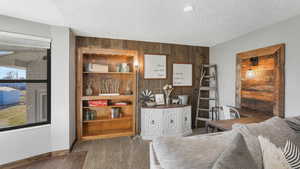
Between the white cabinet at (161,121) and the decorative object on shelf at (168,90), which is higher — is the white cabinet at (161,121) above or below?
below

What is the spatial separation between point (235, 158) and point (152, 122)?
2.39 m

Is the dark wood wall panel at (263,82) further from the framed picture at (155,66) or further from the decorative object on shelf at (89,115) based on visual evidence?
the decorative object on shelf at (89,115)

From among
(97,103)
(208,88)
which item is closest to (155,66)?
(208,88)

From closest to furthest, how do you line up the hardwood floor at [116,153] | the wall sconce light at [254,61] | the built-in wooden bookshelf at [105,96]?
1. the hardwood floor at [116,153]
2. the wall sconce light at [254,61]
3. the built-in wooden bookshelf at [105,96]

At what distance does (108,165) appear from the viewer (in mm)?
2156

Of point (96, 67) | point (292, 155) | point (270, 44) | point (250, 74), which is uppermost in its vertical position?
point (270, 44)

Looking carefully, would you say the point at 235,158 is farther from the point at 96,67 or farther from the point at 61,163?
the point at 96,67

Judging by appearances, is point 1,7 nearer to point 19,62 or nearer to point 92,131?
point 19,62

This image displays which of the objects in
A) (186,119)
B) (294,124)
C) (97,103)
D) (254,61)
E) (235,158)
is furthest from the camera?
(186,119)

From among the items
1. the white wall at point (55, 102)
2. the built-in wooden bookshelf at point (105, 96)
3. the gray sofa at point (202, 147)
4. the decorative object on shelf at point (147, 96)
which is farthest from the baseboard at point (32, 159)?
the gray sofa at point (202, 147)

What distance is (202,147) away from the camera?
0.97 metres

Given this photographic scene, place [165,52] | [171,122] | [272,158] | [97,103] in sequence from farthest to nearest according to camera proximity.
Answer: [165,52] → [171,122] → [97,103] → [272,158]

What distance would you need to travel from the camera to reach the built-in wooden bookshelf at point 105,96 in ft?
9.77

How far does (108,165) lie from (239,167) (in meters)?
2.00
